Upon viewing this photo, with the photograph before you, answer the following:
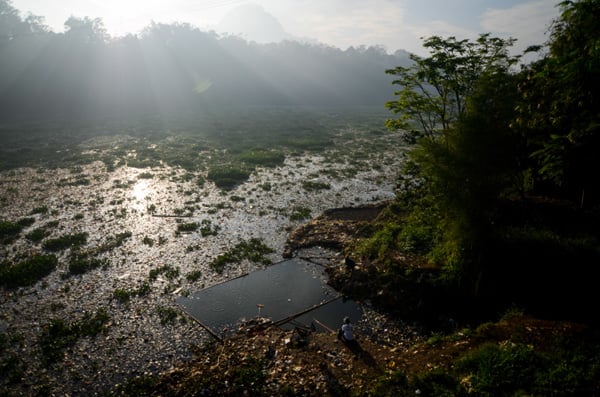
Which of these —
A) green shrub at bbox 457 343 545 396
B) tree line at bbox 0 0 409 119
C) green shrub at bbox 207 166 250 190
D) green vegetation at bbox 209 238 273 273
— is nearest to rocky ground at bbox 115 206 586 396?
green shrub at bbox 457 343 545 396

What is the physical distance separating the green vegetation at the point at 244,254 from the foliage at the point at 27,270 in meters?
8.30

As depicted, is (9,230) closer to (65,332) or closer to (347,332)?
(65,332)

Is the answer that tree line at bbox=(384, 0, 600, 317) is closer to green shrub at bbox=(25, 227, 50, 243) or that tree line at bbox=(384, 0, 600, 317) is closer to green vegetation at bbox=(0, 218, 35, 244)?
green shrub at bbox=(25, 227, 50, 243)

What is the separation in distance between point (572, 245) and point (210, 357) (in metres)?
15.4

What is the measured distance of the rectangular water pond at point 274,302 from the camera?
1478 centimetres

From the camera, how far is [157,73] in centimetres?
10762

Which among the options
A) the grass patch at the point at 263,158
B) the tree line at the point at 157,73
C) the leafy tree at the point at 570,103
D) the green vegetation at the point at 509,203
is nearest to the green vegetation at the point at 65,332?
the green vegetation at the point at 509,203

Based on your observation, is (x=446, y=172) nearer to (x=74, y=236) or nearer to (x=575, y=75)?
(x=575, y=75)

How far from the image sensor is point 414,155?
534 inches

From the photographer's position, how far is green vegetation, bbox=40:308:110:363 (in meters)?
12.5

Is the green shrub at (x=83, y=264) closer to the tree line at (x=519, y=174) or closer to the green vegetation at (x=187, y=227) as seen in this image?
the green vegetation at (x=187, y=227)

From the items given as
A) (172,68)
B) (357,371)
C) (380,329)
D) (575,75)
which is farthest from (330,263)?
(172,68)

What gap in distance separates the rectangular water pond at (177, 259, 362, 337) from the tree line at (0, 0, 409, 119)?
7487 cm

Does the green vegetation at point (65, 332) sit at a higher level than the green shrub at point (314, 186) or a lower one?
lower
